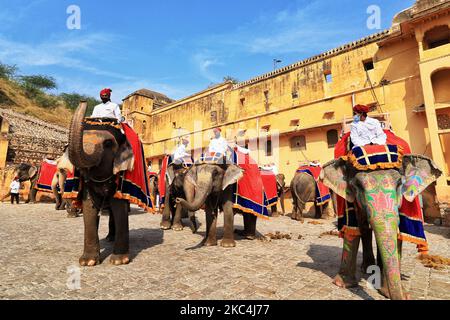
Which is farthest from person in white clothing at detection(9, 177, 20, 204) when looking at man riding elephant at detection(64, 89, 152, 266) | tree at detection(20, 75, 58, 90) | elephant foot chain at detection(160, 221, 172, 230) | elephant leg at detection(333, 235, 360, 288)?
tree at detection(20, 75, 58, 90)

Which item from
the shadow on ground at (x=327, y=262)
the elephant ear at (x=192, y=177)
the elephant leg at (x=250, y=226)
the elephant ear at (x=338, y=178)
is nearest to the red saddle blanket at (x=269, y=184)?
the elephant leg at (x=250, y=226)

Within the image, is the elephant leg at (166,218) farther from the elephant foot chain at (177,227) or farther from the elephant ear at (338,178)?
the elephant ear at (338,178)

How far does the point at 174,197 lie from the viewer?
951 centimetres

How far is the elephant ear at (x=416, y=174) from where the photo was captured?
10.6 feet

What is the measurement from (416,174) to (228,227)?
161 inches

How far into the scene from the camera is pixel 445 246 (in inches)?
270

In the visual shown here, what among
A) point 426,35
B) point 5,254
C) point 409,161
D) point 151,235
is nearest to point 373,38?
point 426,35

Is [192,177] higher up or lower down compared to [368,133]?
lower down

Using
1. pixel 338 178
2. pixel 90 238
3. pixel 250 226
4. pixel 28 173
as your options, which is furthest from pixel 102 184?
pixel 28 173

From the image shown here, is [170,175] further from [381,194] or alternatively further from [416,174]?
[416,174]

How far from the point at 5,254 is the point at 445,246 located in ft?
33.5

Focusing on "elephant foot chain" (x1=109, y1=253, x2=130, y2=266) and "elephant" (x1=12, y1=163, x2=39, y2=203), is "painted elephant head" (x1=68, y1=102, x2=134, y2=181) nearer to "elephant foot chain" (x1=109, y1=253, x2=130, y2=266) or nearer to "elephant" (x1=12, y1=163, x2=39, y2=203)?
"elephant foot chain" (x1=109, y1=253, x2=130, y2=266)

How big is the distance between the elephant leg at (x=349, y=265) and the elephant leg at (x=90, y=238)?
3885 mm
